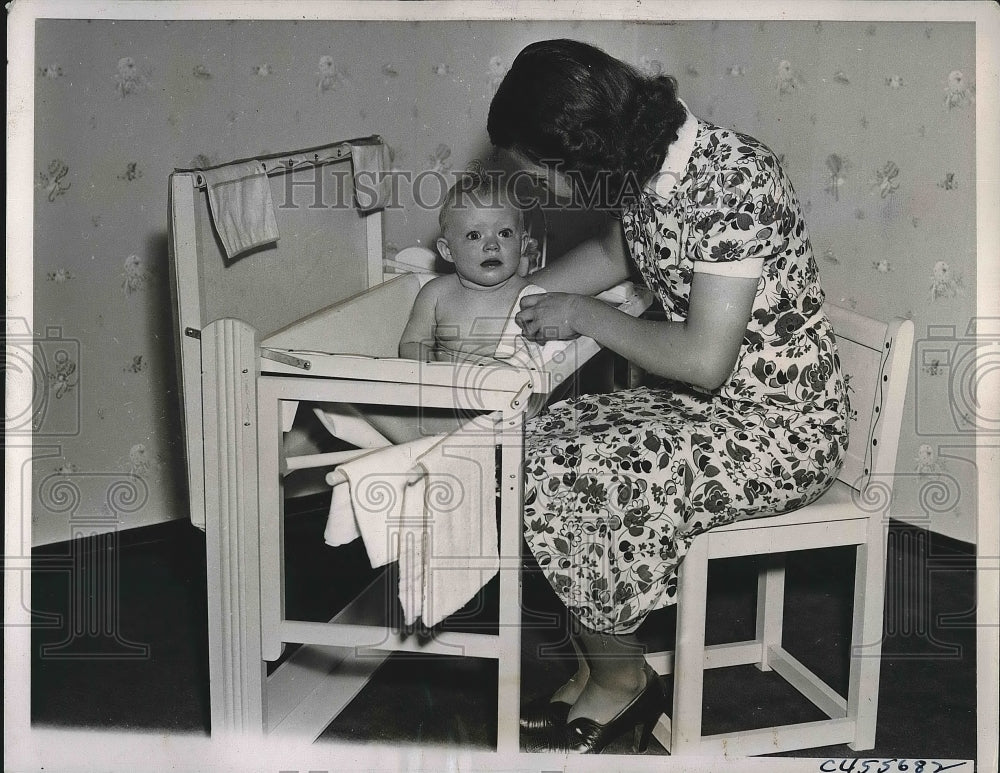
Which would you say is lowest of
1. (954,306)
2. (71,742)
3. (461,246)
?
(71,742)

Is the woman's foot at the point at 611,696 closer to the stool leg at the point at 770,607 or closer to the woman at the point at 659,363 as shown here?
the woman at the point at 659,363

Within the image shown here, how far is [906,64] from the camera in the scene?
2312 millimetres

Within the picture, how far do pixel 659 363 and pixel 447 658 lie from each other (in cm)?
82

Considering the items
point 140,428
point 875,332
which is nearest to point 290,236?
point 140,428

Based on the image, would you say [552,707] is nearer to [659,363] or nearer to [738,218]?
[659,363]

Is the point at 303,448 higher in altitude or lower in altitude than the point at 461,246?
lower

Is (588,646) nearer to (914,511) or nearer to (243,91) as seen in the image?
(914,511)

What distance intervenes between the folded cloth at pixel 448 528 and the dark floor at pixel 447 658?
0.39m

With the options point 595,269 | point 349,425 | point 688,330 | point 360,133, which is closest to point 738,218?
point 688,330

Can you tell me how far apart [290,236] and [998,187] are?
117cm

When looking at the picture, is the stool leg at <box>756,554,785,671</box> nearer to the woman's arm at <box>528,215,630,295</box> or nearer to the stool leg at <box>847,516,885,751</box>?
the stool leg at <box>847,516,885,751</box>

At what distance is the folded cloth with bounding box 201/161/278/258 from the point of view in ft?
5.20

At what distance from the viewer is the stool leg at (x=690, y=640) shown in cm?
157
